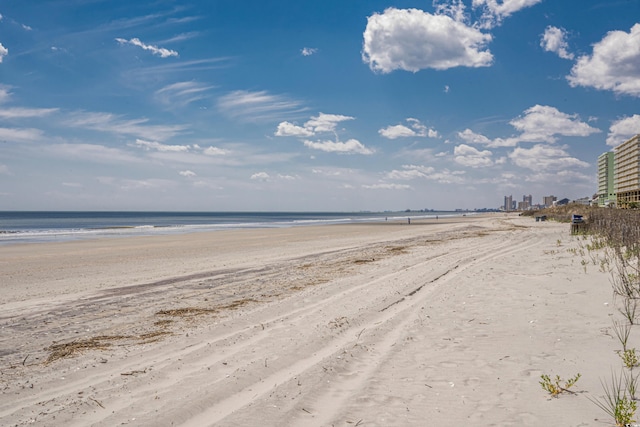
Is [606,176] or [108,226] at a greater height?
[606,176]

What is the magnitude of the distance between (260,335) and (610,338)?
15.5ft

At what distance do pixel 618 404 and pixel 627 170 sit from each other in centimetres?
10321

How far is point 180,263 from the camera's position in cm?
1677

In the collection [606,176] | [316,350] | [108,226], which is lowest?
[316,350]

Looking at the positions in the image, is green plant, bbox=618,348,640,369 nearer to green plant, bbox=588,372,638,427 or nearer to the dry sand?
the dry sand

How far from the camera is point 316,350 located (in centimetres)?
551

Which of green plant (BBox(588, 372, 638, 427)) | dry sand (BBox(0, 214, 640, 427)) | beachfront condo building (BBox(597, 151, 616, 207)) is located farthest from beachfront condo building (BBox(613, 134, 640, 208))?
green plant (BBox(588, 372, 638, 427))

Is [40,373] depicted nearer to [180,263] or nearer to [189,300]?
[189,300]

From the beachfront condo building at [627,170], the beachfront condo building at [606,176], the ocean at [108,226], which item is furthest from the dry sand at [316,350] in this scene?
the beachfront condo building at [606,176]

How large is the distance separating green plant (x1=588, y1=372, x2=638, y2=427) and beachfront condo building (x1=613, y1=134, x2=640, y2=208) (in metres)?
86.2

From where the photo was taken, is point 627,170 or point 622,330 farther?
point 627,170

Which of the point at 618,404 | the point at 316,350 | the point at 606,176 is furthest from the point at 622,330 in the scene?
the point at 606,176

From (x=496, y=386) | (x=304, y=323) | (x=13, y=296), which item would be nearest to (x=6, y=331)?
(x=13, y=296)

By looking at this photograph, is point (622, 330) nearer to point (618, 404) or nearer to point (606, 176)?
point (618, 404)
